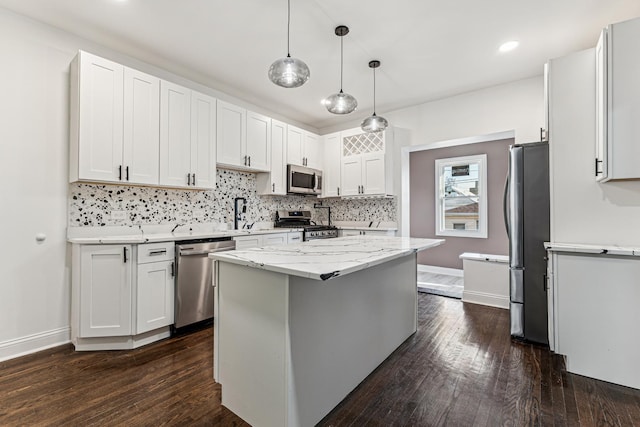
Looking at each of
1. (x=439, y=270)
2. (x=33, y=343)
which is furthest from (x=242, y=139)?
(x=439, y=270)

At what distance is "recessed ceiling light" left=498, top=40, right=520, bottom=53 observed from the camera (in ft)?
9.25

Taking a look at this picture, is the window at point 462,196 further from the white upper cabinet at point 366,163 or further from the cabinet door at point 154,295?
the cabinet door at point 154,295

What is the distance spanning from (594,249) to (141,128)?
12.8 ft

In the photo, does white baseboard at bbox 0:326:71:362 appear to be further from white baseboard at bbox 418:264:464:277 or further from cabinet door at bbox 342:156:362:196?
white baseboard at bbox 418:264:464:277

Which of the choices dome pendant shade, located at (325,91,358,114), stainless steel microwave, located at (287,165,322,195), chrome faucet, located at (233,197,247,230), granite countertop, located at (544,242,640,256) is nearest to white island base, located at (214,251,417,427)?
dome pendant shade, located at (325,91,358,114)

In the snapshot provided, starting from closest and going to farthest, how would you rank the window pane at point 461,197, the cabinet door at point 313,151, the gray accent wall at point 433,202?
the cabinet door at point 313,151
the gray accent wall at point 433,202
the window pane at point 461,197

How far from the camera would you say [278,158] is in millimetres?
4332

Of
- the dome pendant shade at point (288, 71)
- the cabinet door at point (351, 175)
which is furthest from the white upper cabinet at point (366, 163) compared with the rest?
the dome pendant shade at point (288, 71)

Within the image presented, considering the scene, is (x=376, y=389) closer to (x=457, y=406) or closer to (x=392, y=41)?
(x=457, y=406)

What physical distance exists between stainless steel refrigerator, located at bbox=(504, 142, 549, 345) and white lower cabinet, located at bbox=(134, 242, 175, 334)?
3192 millimetres

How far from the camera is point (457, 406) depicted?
173 cm

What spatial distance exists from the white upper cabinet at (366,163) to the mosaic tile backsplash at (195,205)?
43 centimetres

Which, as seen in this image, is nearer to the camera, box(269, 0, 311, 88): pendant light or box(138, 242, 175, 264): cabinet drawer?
box(269, 0, 311, 88): pendant light

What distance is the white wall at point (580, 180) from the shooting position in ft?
6.93
